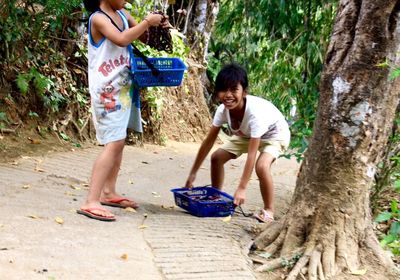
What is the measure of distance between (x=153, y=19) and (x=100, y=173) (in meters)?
1.05

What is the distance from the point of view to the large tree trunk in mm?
3430

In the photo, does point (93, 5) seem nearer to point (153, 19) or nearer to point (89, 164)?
point (153, 19)

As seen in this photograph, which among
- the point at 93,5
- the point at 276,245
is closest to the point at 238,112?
the point at 276,245

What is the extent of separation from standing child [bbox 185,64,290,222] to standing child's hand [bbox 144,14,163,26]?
28.6 inches

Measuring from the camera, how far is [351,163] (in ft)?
11.4

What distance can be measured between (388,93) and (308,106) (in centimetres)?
237

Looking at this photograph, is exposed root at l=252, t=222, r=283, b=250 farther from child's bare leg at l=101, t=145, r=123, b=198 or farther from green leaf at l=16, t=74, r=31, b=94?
green leaf at l=16, t=74, r=31, b=94

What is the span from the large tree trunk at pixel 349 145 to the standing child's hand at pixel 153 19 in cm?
112

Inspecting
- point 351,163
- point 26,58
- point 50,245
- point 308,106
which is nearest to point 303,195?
point 351,163

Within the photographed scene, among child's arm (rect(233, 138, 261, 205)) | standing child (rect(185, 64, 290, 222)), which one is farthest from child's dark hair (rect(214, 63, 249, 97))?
child's arm (rect(233, 138, 261, 205))

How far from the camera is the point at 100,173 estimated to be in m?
3.80

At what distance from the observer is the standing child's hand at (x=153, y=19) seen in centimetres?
378

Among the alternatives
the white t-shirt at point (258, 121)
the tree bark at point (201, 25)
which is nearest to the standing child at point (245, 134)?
the white t-shirt at point (258, 121)

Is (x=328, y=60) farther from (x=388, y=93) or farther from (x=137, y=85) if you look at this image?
(x=137, y=85)
